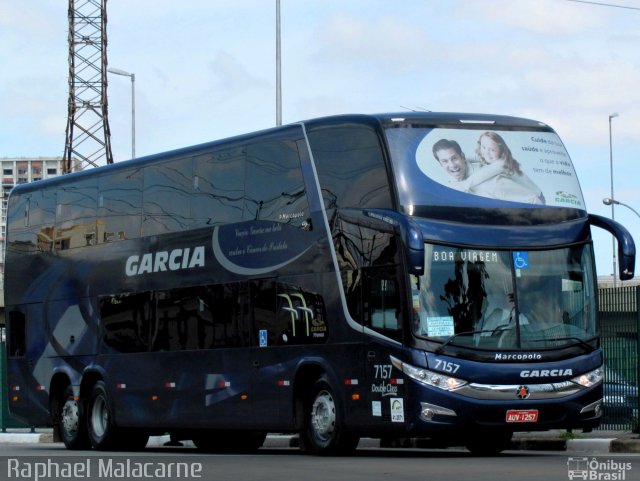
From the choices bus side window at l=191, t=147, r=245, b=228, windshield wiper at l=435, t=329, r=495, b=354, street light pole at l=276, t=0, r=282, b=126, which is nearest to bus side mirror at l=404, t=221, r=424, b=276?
windshield wiper at l=435, t=329, r=495, b=354

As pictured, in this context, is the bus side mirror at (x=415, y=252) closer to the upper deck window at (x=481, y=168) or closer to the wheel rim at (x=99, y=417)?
the upper deck window at (x=481, y=168)

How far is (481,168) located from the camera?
18.1 m

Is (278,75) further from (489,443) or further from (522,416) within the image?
(522,416)

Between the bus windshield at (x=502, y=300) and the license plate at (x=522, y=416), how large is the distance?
77cm

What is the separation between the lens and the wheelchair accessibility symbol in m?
Answer: 17.7

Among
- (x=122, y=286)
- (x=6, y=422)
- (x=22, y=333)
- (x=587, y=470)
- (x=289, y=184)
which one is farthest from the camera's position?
(x=6, y=422)

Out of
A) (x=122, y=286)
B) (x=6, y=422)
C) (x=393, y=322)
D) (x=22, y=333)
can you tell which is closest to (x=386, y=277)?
(x=393, y=322)

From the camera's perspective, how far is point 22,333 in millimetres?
26609

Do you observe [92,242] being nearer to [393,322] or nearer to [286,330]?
[286,330]

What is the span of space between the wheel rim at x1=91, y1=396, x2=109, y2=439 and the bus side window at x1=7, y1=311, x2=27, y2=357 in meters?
2.58

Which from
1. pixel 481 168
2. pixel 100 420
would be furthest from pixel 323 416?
pixel 100 420

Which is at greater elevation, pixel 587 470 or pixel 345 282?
pixel 345 282

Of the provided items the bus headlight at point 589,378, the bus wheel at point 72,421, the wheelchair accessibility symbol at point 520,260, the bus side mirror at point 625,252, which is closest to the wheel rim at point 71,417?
the bus wheel at point 72,421

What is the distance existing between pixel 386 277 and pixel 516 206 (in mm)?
1923
